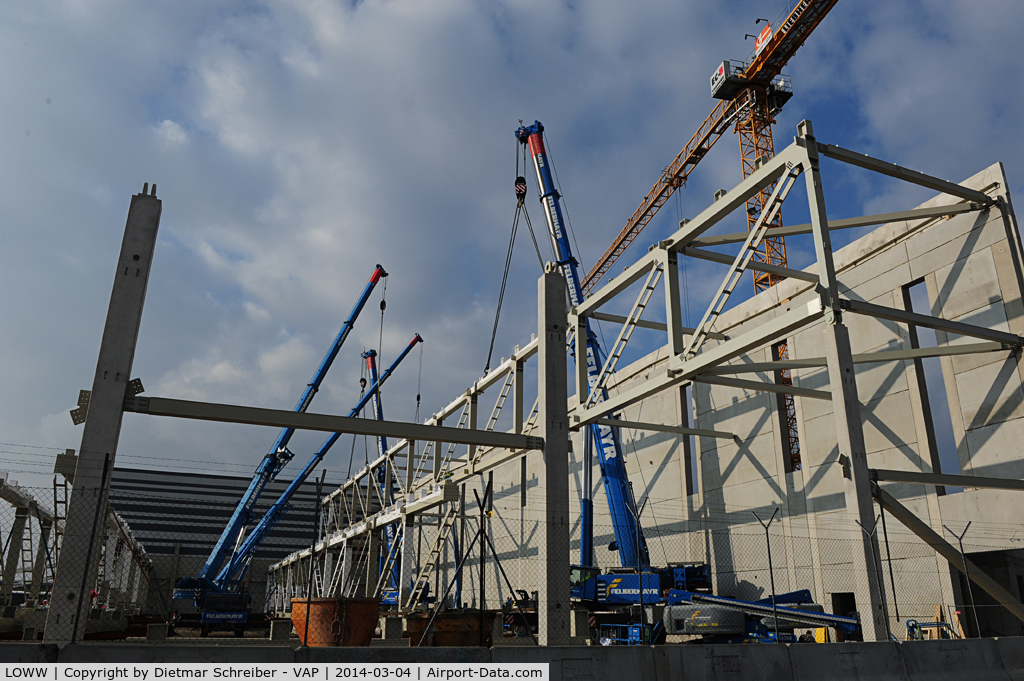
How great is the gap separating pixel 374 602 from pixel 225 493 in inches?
3736

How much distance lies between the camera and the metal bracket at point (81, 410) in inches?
508

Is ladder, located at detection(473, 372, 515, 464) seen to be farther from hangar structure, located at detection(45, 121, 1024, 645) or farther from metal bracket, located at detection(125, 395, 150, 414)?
metal bracket, located at detection(125, 395, 150, 414)

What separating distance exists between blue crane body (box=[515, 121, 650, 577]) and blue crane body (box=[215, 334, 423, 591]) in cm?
1832

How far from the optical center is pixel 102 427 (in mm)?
12570

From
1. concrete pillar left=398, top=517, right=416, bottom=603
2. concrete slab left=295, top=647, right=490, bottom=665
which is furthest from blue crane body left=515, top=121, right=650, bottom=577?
concrete slab left=295, top=647, right=490, bottom=665

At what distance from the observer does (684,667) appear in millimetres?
10141

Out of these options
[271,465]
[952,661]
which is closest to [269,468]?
[271,465]

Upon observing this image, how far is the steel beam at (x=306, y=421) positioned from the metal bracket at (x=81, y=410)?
676 millimetres

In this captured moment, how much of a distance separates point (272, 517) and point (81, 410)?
1633 inches

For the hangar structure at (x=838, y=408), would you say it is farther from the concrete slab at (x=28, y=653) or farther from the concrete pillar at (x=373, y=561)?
the concrete pillar at (x=373, y=561)

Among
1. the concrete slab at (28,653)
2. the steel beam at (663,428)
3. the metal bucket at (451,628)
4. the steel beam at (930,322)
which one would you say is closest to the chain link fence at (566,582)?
the metal bucket at (451,628)

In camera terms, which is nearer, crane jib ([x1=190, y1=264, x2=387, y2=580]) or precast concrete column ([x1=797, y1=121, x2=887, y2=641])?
precast concrete column ([x1=797, y1=121, x2=887, y2=641])

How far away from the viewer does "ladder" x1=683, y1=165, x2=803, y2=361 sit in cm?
1577

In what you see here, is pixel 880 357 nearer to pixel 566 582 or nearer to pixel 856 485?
pixel 856 485
